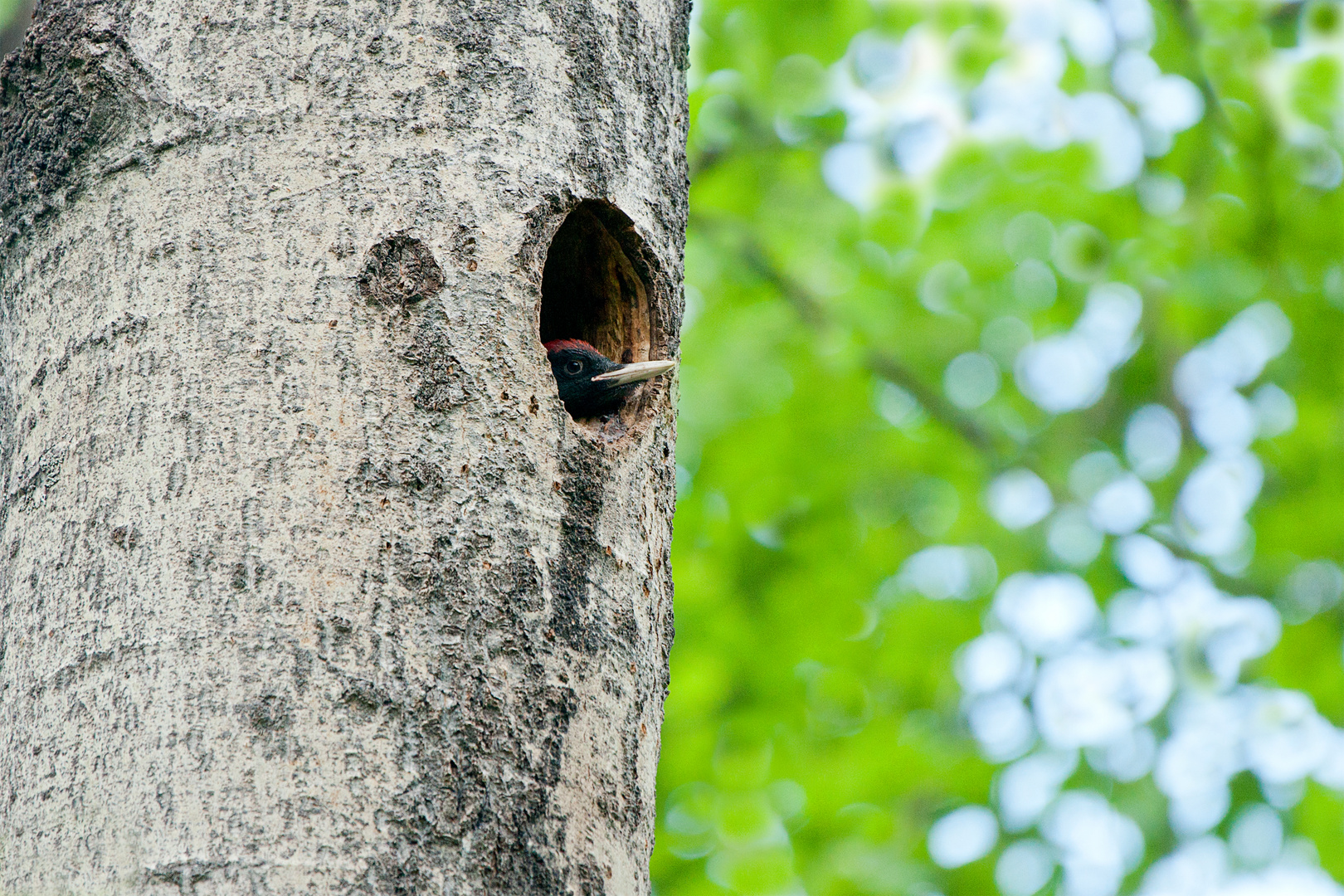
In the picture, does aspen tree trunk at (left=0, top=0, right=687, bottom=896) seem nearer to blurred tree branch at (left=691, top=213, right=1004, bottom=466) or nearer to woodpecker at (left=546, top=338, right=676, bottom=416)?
woodpecker at (left=546, top=338, right=676, bottom=416)

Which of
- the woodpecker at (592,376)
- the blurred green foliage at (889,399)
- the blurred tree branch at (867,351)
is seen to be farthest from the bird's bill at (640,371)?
the blurred tree branch at (867,351)

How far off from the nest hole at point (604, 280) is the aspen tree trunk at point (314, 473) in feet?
0.16

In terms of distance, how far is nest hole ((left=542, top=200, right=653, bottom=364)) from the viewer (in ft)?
6.40

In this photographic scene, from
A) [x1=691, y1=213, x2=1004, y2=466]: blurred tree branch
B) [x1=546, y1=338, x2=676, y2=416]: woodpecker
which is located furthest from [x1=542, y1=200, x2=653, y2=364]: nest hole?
[x1=691, y1=213, x2=1004, y2=466]: blurred tree branch

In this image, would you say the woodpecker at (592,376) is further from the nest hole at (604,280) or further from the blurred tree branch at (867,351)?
the blurred tree branch at (867,351)

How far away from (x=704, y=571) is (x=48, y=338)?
484 centimetres

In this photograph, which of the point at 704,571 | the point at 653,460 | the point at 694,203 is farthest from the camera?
the point at 694,203

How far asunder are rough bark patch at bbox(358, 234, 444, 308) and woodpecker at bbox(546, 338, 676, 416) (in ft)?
1.52

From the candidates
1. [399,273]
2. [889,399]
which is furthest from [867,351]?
[399,273]

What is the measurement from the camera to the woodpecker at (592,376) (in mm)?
2035

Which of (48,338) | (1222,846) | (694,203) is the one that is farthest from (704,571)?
(48,338)

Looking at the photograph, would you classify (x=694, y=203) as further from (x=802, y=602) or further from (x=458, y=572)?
(x=458, y=572)

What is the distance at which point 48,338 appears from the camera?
1.62m

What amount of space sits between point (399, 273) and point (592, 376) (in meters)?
0.91
